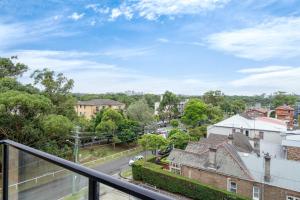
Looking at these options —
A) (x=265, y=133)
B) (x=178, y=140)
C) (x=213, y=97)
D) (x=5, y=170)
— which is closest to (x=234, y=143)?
(x=178, y=140)

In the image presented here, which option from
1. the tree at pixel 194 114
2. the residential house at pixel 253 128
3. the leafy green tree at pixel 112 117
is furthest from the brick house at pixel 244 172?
the tree at pixel 194 114

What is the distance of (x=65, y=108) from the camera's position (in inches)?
551

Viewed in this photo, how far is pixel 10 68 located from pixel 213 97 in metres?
26.5

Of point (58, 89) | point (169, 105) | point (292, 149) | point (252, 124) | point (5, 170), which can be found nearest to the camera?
point (5, 170)

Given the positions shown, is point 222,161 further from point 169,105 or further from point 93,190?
point 169,105

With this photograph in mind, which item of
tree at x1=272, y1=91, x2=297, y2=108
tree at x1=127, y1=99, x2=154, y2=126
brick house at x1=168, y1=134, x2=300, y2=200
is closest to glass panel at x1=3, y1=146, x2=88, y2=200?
brick house at x1=168, y1=134, x2=300, y2=200

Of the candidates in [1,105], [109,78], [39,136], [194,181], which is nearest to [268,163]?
[194,181]

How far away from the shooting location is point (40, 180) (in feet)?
4.19

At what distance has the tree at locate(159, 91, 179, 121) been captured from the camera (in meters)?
31.3

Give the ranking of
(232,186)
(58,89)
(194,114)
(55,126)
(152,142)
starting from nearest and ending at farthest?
1. (232,186)
2. (55,126)
3. (58,89)
4. (152,142)
5. (194,114)

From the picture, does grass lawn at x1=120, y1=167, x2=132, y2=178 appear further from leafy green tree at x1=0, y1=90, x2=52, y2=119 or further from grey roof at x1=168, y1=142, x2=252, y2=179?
leafy green tree at x1=0, y1=90, x2=52, y2=119

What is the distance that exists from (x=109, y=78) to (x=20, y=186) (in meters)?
18.0

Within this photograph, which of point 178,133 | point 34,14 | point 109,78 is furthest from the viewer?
point 109,78

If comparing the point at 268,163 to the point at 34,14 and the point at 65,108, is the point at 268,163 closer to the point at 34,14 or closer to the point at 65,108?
the point at 34,14
